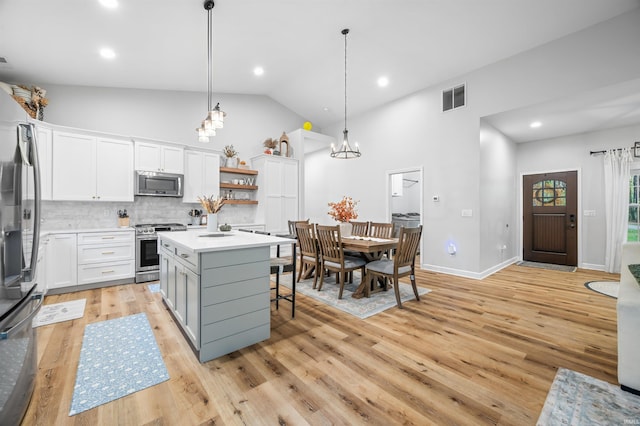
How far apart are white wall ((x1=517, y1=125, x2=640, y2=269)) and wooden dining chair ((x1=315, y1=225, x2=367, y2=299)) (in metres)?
4.99

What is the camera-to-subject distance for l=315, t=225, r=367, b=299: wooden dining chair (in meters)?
3.53

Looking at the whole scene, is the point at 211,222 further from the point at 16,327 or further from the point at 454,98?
the point at 454,98

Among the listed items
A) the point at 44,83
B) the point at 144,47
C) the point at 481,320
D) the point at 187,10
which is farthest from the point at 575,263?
the point at 44,83

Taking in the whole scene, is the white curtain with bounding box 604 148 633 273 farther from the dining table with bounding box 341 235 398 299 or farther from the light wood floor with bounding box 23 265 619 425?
the dining table with bounding box 341 235 398 299

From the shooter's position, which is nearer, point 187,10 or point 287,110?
point 187,10

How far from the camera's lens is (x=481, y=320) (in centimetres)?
292

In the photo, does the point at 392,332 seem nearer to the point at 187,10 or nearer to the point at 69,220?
the point at 187,10

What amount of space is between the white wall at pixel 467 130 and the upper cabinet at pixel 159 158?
3826 mm

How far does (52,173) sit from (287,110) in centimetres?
474

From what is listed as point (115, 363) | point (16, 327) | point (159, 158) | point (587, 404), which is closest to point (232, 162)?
point (159, 158)

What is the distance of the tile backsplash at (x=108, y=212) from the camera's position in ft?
13.5

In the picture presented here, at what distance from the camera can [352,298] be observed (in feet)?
11.7

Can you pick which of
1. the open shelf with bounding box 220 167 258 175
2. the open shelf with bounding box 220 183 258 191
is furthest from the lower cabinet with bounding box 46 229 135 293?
the open shelf with bounding box 220 167 258 175

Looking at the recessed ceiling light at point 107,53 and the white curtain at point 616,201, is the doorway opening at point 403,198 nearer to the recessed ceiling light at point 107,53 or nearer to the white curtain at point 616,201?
the white curtain at point 616,201
